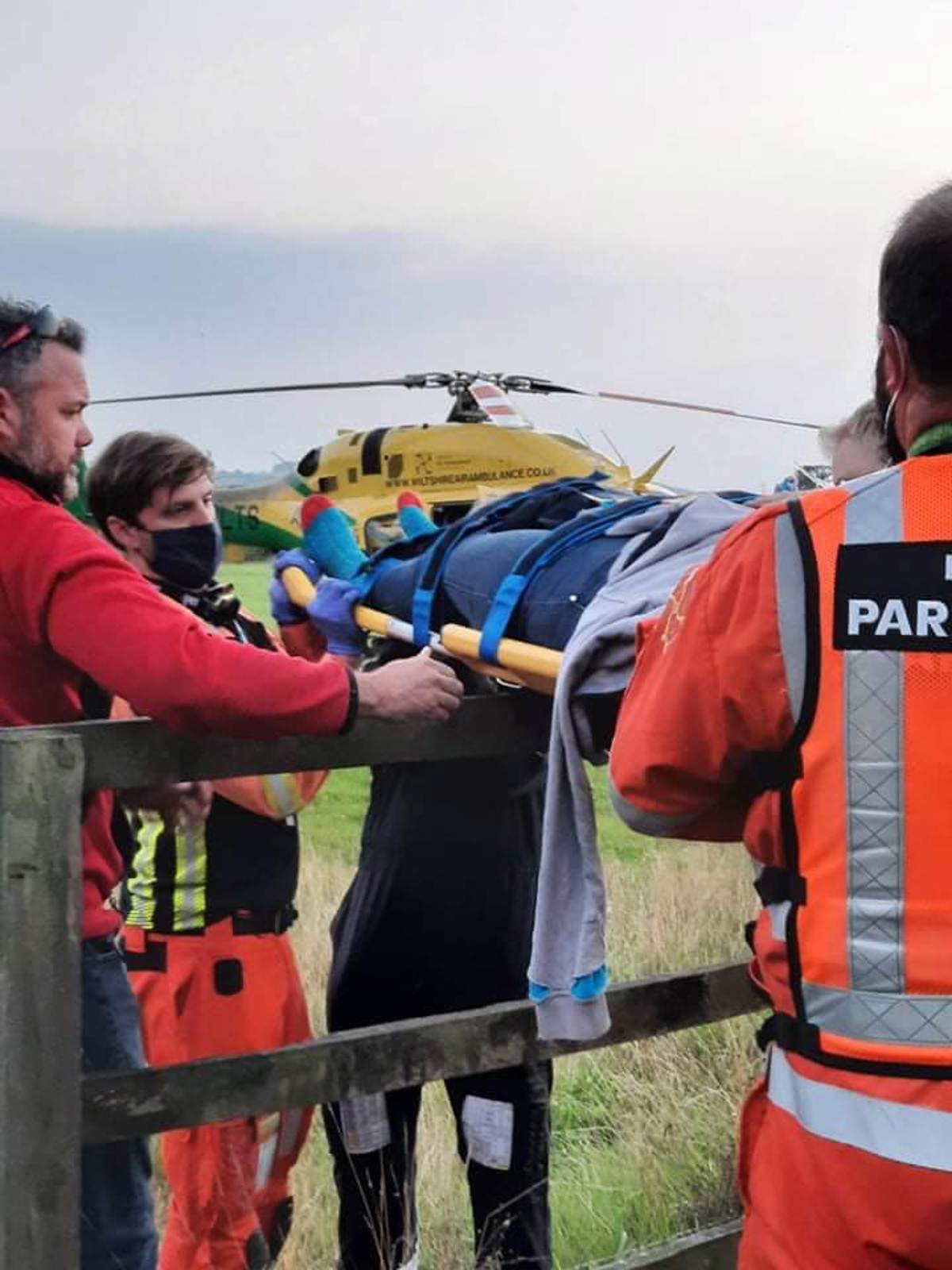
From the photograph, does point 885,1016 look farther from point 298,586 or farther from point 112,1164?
point 298,586

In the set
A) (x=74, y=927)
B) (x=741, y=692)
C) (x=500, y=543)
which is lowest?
(x=74, y=927)

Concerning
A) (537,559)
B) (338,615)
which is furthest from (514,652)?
(338,615)

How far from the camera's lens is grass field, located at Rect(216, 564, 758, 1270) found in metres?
3.67

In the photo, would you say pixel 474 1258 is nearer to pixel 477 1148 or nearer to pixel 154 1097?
pixel 477 1148

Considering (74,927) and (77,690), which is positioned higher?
(77,690)

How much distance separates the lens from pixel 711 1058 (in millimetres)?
4598

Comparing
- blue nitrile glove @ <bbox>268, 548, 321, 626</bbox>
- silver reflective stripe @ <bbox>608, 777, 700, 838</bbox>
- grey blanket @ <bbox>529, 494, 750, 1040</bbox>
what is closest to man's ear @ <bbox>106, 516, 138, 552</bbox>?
blue nitrile glove @ <bbox>268, 548, 321, 626</bbox>

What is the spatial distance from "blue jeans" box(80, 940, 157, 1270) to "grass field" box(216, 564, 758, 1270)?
0.89 metres

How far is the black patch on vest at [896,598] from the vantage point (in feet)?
4.81

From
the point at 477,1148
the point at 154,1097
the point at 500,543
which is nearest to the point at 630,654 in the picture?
the point at 500,543

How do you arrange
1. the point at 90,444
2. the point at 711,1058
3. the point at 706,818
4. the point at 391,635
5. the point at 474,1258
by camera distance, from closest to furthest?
1. the point at 706,818
2. the point at 90,444
3. the point at 391,635
4. the point at 474,1258
5. the point at 711,1058

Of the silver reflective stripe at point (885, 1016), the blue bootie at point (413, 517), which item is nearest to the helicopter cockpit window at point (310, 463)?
the blue bootie at point (413, 517)

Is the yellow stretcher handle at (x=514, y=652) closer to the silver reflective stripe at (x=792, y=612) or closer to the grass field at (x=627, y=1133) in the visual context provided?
the silver reflective stripe at (x=792, y=612)

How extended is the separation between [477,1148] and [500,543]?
126 cm
